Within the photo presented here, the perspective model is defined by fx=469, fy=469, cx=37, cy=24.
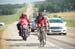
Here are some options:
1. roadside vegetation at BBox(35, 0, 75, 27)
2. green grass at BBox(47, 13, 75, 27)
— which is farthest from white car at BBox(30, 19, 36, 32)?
green grass at BBox(47, 13, 75, 27)

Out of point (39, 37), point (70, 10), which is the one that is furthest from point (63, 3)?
point (39, 37)

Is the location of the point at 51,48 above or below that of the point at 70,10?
below

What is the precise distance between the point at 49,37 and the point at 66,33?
0.36 m

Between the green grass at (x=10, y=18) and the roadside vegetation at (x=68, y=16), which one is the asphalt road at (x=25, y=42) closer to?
the green grass at (x=10, y=18)

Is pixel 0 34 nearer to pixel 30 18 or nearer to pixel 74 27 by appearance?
pixel 30 18

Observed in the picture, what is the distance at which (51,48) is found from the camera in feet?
28.1

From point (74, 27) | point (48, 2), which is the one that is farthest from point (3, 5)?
point (74, 27)

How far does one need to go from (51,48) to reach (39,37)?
318 millimetres

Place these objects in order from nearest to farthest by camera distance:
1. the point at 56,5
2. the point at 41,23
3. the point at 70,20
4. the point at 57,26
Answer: the point at 41,23
the point at 70,20
the point at 56,5
the point at 57,26

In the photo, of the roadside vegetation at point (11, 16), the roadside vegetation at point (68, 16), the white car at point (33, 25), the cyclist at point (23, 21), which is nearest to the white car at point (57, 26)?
the roadside vegetation at point (68, 16)

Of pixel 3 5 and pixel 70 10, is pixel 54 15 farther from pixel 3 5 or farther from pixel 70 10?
pixel 3 5

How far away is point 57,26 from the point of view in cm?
912

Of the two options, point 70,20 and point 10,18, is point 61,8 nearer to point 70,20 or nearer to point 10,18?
point 70,20

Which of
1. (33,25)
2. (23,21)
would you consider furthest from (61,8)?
(23,21)
